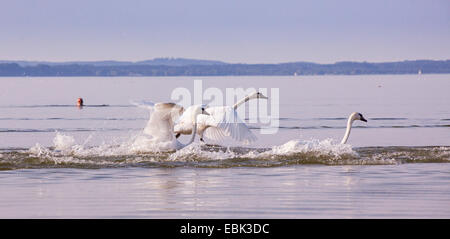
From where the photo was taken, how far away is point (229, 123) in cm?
2119

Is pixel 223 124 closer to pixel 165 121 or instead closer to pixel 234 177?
pixel 165 121

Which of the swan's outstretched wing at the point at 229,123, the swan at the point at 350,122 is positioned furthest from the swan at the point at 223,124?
the swan at the point at 350,122

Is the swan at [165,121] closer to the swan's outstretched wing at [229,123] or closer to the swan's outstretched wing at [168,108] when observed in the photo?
the swan's outstretched wing at [168,108]

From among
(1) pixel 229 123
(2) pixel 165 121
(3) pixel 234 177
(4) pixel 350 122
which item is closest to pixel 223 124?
(1) pixel 229 123

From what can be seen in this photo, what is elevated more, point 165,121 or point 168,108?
point 168,108

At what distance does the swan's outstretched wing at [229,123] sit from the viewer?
21062mm

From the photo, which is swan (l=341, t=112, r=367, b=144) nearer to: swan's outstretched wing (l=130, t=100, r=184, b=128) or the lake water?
the lake water

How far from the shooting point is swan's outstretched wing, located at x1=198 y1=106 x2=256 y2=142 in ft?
69.1

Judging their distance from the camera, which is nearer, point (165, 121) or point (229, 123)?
point (165, 121)

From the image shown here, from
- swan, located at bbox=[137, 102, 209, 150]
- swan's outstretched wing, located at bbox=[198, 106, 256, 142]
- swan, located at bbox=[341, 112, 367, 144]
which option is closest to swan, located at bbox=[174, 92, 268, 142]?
swan's outstretched wing, located at bbox=[198, 106, 256, 142]

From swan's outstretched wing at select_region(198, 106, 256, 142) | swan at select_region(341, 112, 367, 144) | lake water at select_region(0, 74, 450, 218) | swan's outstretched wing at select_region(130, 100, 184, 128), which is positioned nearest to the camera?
lake water at select_region(0, 74, 450, 218)
